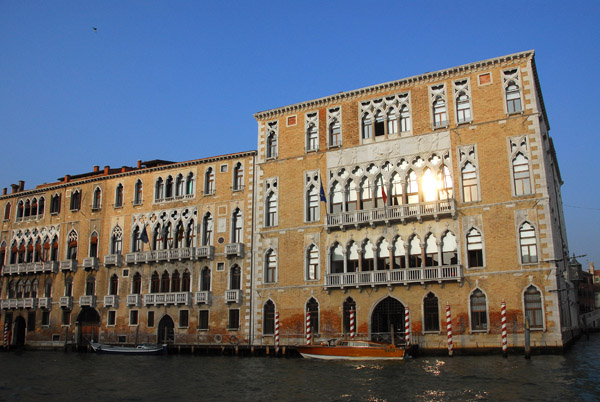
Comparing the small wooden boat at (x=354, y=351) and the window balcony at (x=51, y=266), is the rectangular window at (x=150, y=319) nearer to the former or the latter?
the window balcony at (x=51, y=266)

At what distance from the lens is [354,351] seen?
27.3m

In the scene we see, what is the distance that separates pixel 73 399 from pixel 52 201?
29.2 meters

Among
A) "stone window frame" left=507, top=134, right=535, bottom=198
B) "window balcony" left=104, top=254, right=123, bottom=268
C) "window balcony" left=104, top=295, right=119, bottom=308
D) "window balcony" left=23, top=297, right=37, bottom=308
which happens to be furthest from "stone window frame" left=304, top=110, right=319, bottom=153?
"window balcony" left=23, top=297, right=37, bottom=308

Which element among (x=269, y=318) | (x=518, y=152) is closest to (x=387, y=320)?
(x=269, y=318)

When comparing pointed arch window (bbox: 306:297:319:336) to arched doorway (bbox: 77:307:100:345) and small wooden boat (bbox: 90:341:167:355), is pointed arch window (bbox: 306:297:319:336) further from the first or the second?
arched doorway (bbox: 77:307:100:345)

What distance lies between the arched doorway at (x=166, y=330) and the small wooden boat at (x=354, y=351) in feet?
38.4

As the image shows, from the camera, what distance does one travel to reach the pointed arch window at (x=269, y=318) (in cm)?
3359

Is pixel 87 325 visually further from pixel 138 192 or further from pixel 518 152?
pixel 518 152

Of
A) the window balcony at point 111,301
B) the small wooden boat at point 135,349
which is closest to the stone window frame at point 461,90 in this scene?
the small wooden boat at point 135,349

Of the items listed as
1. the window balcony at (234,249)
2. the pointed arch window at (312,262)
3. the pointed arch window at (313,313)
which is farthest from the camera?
the window balcony at (234,249)

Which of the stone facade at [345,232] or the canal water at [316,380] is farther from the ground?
the stone facade at [345,232]

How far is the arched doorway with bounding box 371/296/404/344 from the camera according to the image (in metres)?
29.8

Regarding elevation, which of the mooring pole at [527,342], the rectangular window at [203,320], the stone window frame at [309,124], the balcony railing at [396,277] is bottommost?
the mooring pole at [527,342]

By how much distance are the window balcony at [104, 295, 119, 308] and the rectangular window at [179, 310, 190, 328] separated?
206 inches
